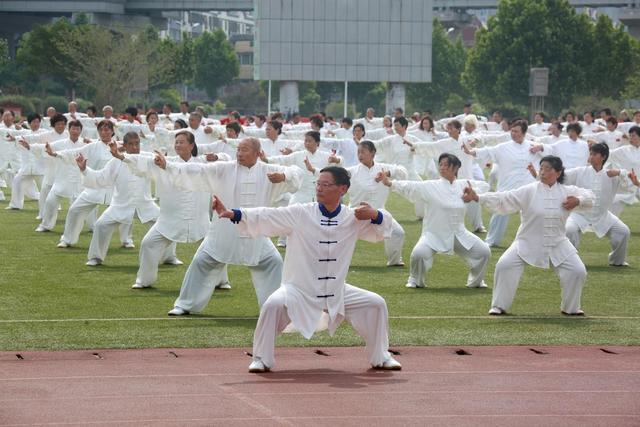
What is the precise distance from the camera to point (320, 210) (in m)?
10.1

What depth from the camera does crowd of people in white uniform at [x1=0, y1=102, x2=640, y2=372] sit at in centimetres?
1004

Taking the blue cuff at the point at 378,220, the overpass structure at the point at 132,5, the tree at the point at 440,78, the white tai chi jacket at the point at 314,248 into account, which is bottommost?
the tree at the point at 440,78

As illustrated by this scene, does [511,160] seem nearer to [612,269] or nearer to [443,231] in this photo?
[612,269]

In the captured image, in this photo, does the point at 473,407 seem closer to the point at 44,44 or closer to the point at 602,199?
the point at 602,199

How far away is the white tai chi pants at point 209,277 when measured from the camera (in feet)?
40.8

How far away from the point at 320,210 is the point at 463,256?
5462 mm

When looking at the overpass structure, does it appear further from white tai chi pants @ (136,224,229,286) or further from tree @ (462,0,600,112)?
white tai chi pants @ (136,224,229,286)

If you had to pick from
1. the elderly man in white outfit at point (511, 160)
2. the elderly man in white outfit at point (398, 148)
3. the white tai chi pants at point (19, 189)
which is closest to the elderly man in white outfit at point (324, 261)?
the elderly man in white outfit at point (511, 160)

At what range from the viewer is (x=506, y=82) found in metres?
68.4

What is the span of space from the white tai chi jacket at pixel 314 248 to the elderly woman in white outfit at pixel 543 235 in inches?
122

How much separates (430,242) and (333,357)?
4.74 meters

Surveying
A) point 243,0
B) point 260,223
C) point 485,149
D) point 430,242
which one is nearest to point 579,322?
point 430,242

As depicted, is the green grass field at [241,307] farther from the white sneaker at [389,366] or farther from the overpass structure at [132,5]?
the overpass structure at [132,5]

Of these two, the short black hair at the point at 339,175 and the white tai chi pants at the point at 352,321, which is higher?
the short black hair at the point at 339,175
